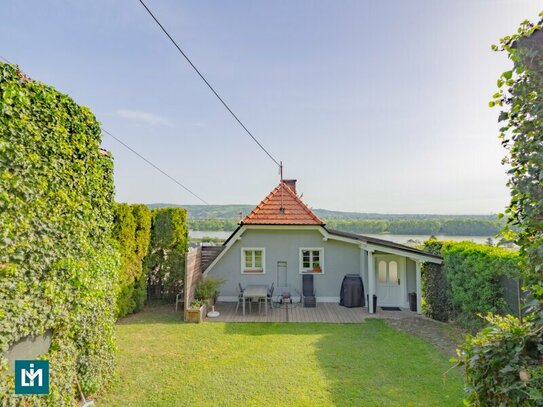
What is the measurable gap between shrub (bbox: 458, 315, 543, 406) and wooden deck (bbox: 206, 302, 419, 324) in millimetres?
7742

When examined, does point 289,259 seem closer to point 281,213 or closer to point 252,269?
point 252,269

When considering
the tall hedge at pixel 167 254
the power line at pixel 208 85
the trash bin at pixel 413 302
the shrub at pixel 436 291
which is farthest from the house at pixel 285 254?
the shrub at pixel 436 291

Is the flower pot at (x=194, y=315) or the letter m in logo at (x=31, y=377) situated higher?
the letter m in logo at (x=31, y=377)

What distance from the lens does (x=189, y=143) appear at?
1334 cm

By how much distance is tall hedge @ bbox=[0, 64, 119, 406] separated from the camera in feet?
10.1

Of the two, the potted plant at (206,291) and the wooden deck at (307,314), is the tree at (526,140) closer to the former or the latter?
the wooden deck at (307,314)

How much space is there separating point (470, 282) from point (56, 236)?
31.1ft

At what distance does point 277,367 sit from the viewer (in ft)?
19.9

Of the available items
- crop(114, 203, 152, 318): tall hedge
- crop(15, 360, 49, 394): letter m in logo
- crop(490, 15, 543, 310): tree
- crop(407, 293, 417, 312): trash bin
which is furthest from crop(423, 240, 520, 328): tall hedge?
crop(114, 203, 152, 318): tall hedge

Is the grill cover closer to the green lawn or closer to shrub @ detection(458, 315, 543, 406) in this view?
the green lawn

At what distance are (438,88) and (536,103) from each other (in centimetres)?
691

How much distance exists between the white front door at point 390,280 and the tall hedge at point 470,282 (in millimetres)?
1120

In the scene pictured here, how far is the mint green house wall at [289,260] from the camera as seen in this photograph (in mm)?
11891

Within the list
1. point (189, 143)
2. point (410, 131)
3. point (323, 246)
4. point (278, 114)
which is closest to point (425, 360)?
point (323, 246)
